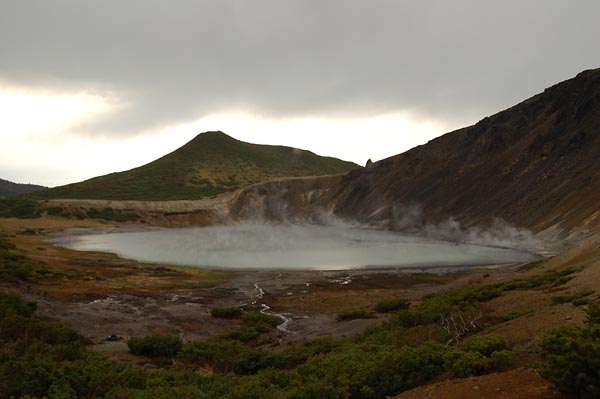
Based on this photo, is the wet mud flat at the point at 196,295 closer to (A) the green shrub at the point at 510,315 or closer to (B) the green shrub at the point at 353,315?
(B) the green shrub at the point at 353,315

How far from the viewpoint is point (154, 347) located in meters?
21.5

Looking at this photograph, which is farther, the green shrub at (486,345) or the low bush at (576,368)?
the green shrub at (486,345)

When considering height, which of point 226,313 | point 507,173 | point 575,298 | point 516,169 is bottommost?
point 226,313

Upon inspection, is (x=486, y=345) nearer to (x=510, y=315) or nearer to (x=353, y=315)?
(x=510, y=315)

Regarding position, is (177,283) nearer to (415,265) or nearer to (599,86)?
(415,265)

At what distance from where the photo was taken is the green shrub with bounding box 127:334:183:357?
845 inches

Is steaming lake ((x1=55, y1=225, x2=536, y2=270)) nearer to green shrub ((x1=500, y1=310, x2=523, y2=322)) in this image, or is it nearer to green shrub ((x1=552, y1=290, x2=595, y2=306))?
green shrub ((x1=500, y1=310, x2=523, y2=322))

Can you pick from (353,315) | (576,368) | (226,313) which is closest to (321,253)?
(226,313)

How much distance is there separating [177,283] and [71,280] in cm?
987

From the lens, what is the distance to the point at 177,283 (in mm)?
47188

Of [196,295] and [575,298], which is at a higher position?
[575,298]

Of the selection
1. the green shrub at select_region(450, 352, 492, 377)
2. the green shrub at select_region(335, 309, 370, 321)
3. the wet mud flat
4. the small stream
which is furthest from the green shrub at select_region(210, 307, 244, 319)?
the green shrub at select_region(450, 352, 492, 377)

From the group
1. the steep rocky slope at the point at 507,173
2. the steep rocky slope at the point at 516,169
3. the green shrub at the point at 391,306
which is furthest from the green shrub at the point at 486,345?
the steep rocky slope at the point at 516,169

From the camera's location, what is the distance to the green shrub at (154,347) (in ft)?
Result: 70.4
